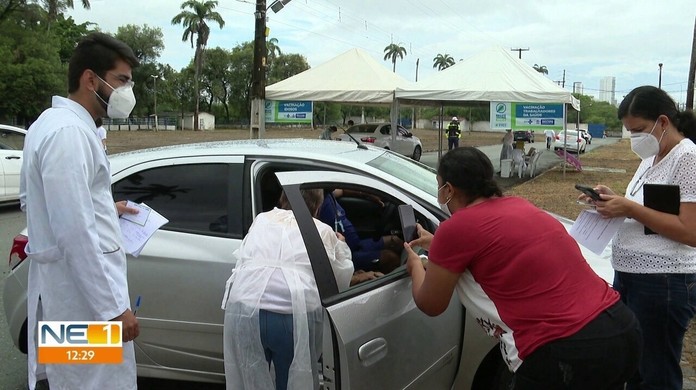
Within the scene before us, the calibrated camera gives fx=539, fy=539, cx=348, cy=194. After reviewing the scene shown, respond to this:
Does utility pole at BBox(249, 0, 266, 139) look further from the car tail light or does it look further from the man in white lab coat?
the man in white lab coat

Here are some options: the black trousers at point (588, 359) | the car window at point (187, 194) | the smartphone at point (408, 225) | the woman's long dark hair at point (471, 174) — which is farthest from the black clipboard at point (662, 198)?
the car window at point (187, 194)

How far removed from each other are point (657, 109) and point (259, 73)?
40.4 feet

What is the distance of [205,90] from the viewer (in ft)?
240

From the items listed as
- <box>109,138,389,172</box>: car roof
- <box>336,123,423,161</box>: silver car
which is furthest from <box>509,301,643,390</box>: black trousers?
<box>336,123,423,161</box>: silver car

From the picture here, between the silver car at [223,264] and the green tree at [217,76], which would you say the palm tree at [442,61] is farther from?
the silver car at [223,264]

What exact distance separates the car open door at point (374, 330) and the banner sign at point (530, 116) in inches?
447

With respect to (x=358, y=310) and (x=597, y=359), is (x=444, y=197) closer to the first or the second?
(x=358, y=310)

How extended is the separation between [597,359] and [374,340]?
2.68 ft

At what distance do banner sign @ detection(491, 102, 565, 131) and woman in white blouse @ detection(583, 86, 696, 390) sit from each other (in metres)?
11.1

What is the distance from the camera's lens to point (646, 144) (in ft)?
7.84

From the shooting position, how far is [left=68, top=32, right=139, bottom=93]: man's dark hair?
78.0 inches

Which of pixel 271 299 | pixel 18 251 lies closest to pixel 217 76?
pixel 18 251

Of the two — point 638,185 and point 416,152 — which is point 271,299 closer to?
point 638,185

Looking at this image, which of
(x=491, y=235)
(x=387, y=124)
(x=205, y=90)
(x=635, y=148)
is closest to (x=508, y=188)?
(x=387, y=124)
